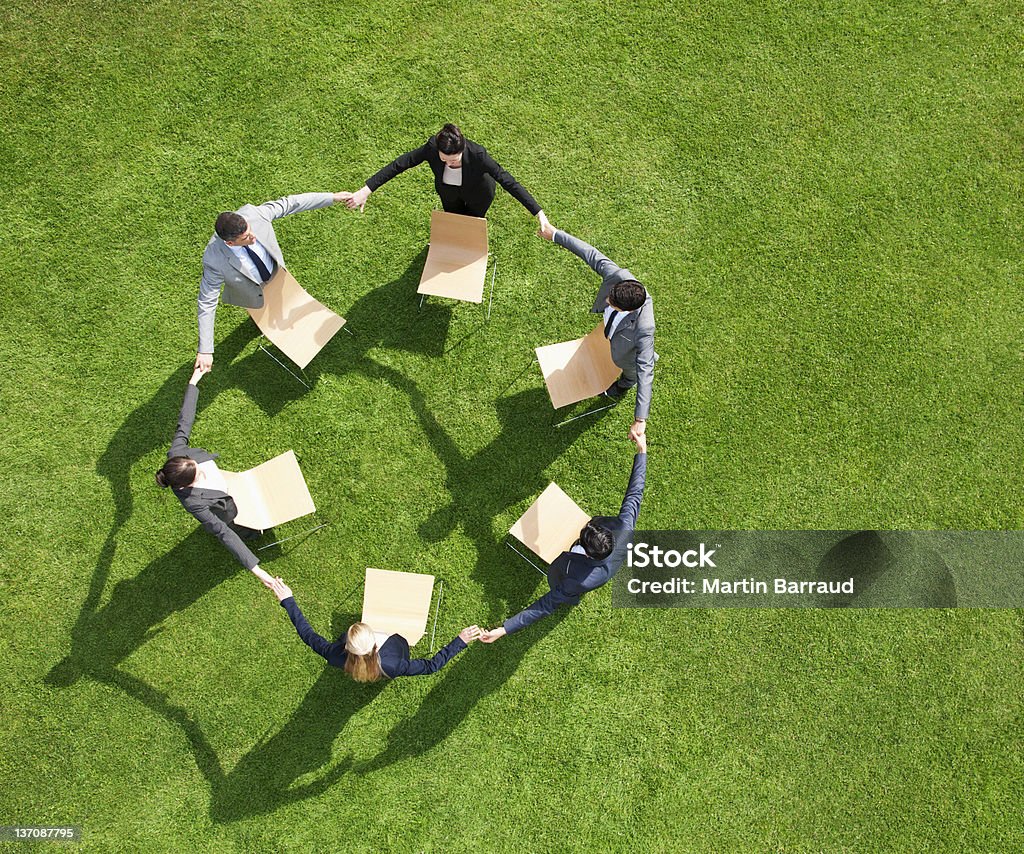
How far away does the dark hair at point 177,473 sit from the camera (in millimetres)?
5082

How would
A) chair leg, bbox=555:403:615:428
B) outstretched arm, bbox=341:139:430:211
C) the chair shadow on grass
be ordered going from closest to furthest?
outstretched arm, bbox=341:139:430:211, the chair shadow on grass, chair leg, bbox=555:403:615:428

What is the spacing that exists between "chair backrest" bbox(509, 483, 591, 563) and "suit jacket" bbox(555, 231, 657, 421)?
1.23 m

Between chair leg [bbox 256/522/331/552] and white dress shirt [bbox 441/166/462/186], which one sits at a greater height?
white dress shirt [bbox 441/166/462/186]

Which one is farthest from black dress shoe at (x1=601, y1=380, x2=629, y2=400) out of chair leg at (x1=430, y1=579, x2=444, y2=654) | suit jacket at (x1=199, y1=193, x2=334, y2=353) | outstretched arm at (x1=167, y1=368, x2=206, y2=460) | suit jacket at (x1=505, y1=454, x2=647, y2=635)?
outstretched arm at (x1=167, y1=368, x2=206, y2=460)

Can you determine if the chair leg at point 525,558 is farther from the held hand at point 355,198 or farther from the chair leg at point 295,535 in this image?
the held hand at point 355,198

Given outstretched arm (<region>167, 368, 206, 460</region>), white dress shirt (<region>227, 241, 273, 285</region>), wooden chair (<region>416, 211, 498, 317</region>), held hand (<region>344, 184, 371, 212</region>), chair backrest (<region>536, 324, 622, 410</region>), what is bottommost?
chair backrest (<region>536, 324, 622, 410</region>)

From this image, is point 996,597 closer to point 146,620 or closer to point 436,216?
point 436,216

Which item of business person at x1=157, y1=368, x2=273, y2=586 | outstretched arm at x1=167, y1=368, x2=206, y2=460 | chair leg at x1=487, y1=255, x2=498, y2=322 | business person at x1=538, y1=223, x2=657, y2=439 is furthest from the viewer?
chair leg at x1=487, y1=255, x2=498, y2=322

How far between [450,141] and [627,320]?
6.74ft

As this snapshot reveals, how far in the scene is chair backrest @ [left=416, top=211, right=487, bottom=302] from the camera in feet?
→ 21.2

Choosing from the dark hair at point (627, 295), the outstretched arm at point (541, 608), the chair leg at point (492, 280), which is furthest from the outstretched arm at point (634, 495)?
the chair leg at point (492, 280)

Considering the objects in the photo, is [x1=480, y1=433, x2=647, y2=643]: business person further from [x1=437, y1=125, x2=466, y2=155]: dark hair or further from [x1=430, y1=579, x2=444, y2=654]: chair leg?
[x1=437, y1=125, x2=466, y2=155]: dark hair

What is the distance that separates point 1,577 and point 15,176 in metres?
4.34

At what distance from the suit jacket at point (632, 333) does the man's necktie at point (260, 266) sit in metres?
2.65
